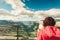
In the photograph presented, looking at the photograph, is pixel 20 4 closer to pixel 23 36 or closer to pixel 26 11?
pixel 26 11

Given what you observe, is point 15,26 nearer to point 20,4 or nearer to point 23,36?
point 23,36

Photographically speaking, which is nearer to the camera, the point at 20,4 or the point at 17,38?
the point at 17,38

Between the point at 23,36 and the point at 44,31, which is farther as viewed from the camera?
the point at 23,36

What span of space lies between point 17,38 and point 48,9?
1256mm

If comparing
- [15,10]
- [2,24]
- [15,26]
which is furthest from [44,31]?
[15,10]

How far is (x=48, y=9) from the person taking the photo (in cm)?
752

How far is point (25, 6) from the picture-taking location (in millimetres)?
7652

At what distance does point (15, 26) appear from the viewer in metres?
6.89

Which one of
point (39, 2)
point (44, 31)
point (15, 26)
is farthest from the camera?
point (39, 2)

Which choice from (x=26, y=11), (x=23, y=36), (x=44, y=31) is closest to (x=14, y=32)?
(x=23, y=36)

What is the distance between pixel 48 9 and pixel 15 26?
1.16 m

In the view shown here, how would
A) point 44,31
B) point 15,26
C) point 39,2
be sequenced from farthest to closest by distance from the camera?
point 39,2
point 15,26
point 44,31

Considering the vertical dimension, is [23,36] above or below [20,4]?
below

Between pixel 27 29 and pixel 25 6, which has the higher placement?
pixel 25 6
